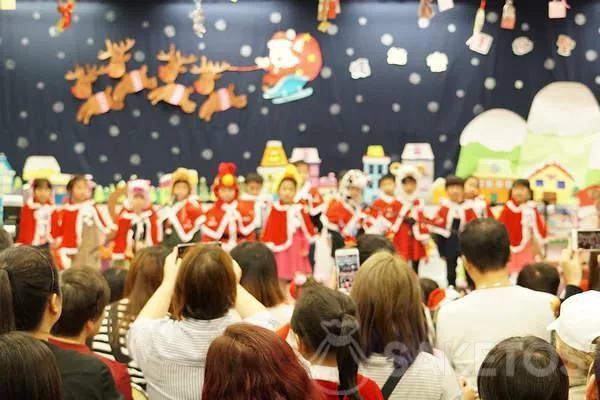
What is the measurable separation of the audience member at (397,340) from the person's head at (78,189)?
19.4ft

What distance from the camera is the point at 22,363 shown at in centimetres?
141

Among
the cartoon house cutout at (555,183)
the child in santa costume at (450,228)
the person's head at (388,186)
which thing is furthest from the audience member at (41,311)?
the cartoon house cutout at (555,183)

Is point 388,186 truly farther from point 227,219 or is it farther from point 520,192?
point 227,219

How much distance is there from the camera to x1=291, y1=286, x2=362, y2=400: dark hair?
188 centimetres

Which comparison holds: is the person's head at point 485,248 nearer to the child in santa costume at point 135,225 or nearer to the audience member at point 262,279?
the audience member at point 262,279

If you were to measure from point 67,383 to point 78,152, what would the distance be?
27.4 feet

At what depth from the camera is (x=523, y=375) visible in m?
1.60

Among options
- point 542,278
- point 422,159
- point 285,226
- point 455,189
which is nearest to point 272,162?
point 422,159

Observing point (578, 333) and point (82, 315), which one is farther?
point (82, 315)

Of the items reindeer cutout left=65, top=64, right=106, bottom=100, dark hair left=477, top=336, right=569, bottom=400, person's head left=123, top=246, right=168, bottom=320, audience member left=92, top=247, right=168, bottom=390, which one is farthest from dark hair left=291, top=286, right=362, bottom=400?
reindeer cutout left=65, top=64, right=106, bottom=100

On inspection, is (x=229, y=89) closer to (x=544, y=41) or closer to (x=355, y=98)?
(x=355, y=98)

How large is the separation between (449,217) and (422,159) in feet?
7.33

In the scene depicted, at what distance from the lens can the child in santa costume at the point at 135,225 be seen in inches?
295

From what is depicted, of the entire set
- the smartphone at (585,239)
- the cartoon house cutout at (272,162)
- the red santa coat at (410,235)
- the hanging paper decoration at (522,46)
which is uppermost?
the hanging paper decoration at (522,46)
